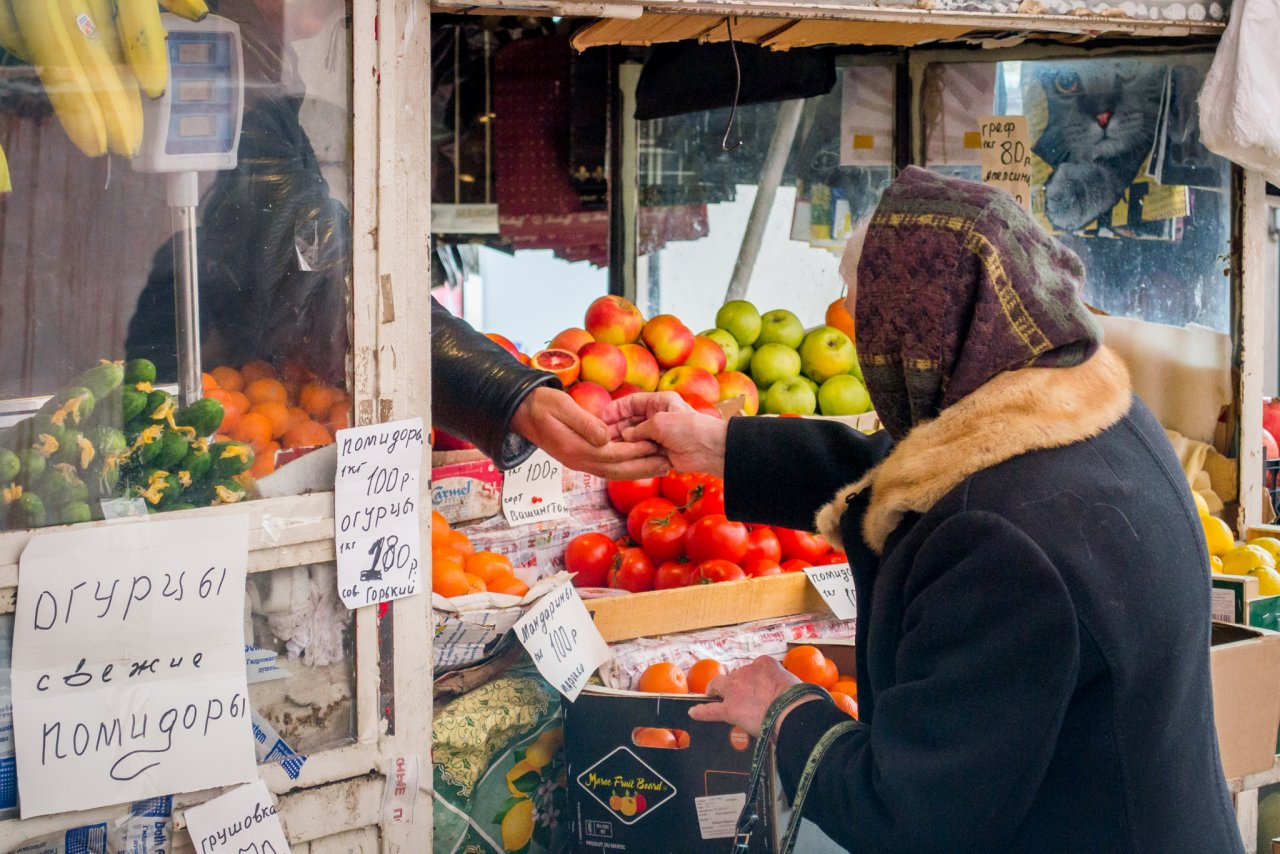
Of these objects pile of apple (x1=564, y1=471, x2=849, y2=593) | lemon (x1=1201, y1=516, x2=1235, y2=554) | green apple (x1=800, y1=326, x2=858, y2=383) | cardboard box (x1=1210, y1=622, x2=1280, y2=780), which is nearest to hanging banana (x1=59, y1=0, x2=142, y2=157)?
pile of apple (x1=564, y1=471, x2=849, y2=593)

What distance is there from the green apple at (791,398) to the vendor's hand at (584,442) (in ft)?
4.73

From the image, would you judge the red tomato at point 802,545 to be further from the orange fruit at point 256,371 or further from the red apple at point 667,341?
the orange fruit at point 256,371

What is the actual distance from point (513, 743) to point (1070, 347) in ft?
5.15

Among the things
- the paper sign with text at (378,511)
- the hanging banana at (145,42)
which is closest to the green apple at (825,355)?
the paper sign with text at (378,511)

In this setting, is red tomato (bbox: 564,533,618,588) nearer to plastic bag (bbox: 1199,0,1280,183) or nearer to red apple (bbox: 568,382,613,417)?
red apple (bbox: 568,382,613,417)

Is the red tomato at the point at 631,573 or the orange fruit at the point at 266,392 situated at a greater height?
the orange fruit at the point at 266,392

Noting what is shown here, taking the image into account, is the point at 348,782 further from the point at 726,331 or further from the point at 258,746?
the point at 726,331

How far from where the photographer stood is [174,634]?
1.80 m

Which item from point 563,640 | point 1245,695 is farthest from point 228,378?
point 1245,695

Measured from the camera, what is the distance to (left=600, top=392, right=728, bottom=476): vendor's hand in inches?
98.6

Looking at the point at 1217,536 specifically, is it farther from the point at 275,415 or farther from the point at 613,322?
the point at 275,415

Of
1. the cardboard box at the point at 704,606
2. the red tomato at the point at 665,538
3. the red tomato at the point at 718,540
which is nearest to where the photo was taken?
the cardboard box at the point at 704,606

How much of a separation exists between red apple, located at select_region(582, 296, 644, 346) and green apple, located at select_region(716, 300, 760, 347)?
476 mm

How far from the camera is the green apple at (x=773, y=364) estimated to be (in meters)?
4.16
